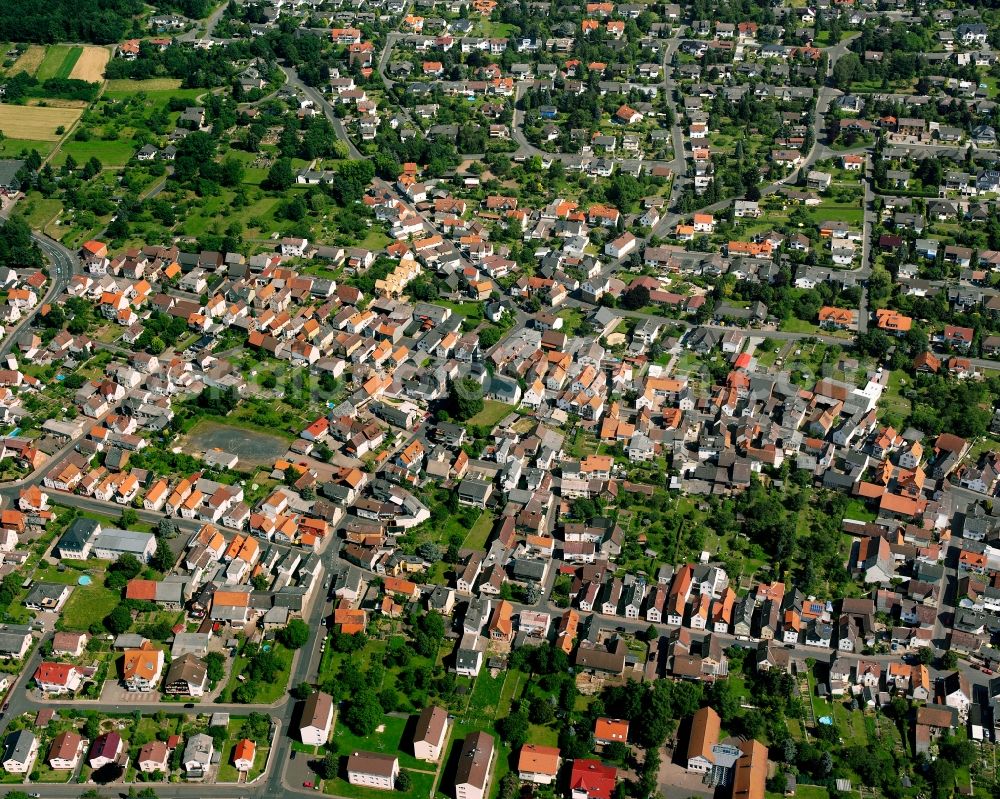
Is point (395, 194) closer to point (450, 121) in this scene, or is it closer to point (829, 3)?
point (450, 121)

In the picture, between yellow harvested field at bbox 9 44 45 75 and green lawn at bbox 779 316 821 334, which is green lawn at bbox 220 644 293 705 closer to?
green lawn at bbox 779 316 821 334

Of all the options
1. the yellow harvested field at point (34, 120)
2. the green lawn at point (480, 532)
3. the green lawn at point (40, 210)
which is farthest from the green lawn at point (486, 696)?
the yellow harvested field at point (34, 120)

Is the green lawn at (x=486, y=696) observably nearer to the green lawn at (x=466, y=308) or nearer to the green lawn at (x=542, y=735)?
the green lawn at (x=542, y=735)

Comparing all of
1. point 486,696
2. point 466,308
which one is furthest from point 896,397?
point 486,696

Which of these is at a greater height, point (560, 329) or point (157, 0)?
point (157, 0)

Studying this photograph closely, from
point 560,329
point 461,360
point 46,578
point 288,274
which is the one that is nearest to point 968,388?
point 560,329
